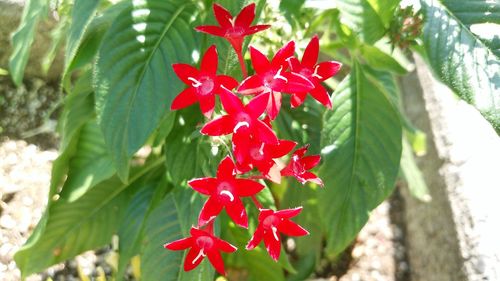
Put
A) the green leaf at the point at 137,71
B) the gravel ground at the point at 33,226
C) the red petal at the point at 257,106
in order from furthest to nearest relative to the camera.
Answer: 1. the gravel ground at the point at 33,226
2. the green leaf at the point at 137,71
3. the red petal at the point at 257,106

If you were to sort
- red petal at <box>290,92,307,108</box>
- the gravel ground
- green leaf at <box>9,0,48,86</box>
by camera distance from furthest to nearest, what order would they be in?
the gravel ground
green leaf at <box>9,0,48,86</box>
red petal at <box>290,92,307,108</box>

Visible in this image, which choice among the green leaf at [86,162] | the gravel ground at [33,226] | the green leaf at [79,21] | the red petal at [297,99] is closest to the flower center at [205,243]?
the red petal at [297,99]

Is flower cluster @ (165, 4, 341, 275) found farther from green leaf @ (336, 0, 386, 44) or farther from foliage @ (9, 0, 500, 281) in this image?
green leaf @ (336, 0, 386, 44)

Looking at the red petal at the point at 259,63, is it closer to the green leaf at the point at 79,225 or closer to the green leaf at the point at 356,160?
the green leaf at the point at 356,160

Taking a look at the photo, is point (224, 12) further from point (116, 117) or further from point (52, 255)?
point (52, 255)

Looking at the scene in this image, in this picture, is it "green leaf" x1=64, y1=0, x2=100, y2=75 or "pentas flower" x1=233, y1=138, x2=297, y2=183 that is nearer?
"pentas flower" x1=233, y1=138, x2=297, y2=183

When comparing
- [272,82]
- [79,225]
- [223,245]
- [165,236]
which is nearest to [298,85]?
[272,82]

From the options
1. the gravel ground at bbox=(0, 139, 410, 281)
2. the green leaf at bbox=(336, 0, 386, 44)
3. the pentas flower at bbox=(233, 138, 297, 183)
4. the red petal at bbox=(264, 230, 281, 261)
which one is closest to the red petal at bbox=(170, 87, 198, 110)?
the pentas flower at bbox=(233, 138, 297, 183)
